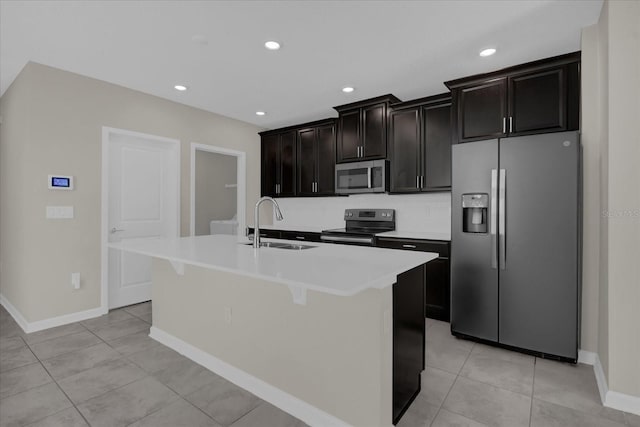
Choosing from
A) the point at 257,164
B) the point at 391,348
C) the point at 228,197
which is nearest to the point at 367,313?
the point at 391,348

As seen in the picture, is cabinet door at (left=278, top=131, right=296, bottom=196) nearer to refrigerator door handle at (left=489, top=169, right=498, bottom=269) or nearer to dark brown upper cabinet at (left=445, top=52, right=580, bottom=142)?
dark brown upper cabinet at (left=445, top=52, right=580, bottom=142)

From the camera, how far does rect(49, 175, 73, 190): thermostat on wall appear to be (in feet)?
10.3

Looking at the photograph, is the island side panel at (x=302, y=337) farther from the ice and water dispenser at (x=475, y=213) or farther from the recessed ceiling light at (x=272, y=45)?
the recessed ceiling light at (x=272, y=45)

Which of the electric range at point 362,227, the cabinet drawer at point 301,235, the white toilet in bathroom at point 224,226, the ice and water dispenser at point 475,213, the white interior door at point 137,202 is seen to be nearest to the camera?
the ice and water dispenser at point 475,213

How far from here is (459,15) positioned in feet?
7.34

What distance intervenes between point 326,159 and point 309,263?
10.0ft

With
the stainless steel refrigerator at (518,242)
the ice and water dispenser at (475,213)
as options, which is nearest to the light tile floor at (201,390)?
the stainless steel refrigerator at (518,242)

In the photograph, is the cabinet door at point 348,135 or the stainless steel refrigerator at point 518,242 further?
the cabinet door at point 348,135

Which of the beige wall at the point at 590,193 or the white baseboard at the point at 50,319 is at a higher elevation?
the beige wall at the point at 590,193

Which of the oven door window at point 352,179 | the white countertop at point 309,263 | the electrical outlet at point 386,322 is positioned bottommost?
the electrical outlet at point 386,322

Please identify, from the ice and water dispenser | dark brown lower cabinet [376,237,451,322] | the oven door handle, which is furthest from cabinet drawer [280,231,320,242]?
Answer: the ice and water dispenser

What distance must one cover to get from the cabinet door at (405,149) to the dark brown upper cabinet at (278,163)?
164 centimetres

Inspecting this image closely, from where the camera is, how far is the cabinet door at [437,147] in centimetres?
360

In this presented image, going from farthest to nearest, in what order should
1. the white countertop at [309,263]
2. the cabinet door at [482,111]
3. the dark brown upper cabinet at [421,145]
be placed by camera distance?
the dark brown upper cabinet at [421,145], the cabinet door at [482,111], the white countertop at [309,263]
